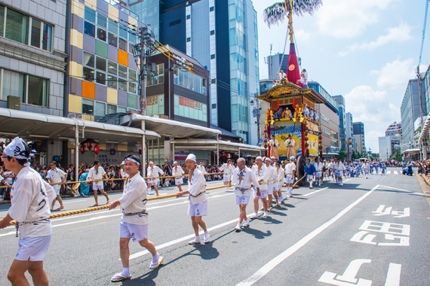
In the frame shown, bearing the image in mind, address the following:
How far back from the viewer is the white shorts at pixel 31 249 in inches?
121

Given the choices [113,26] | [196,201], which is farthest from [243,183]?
[113,26]

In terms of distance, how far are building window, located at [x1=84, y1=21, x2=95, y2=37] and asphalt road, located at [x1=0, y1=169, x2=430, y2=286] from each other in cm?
1791

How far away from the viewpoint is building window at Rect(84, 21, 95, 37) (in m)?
22.2

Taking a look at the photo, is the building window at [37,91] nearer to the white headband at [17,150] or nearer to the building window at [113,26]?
the building window at [113,26]

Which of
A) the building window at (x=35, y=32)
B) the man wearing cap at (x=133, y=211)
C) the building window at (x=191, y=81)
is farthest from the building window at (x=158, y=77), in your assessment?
the man wearing cap at (x=133, y=211)

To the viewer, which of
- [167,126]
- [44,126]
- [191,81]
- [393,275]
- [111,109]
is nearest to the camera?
[393,275]

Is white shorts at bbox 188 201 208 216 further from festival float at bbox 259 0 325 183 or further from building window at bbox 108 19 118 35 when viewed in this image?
building window at bbox 108 19 118 35

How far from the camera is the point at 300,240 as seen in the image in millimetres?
6203

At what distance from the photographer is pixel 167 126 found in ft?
71.6

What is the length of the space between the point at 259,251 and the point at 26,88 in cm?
1839

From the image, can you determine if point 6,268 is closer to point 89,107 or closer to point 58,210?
point 58,210

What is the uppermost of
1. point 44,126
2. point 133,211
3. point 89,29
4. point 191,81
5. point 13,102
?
point 191,81

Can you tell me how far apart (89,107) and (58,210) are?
13242 mm

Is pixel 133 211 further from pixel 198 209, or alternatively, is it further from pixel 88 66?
pixel 88 66
